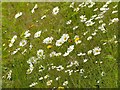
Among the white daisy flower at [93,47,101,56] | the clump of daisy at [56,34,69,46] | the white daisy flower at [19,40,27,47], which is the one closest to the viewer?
the white daisy flower at [93,47,101,56]

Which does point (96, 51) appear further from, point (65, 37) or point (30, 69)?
point (30, 69)

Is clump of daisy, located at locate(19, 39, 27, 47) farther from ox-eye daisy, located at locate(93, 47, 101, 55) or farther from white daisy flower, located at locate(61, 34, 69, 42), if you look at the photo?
ox-eye daisy, located at locate(93, 47, 101, 55)

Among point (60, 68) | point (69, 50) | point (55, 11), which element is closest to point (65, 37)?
point (69, 50)

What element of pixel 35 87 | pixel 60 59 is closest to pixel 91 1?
pixel 60 59

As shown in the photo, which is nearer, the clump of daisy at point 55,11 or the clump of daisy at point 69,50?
the clump of daisy at point 69,50

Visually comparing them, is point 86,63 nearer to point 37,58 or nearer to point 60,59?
point 60,59

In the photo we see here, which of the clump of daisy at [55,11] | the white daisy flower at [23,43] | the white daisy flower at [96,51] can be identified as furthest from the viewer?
the clump of daisy at [55,11]

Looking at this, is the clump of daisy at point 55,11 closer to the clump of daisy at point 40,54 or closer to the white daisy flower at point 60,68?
the clump of daisy at point 40,54

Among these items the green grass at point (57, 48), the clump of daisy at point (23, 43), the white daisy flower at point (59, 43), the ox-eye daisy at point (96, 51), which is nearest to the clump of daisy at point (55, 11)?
the green grass at point (57, 48)

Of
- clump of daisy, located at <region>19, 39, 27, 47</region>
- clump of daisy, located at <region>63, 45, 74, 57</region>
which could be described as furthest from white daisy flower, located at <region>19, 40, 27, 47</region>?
clump of daisy, located at <region>63, 45, 74, 57</region>
